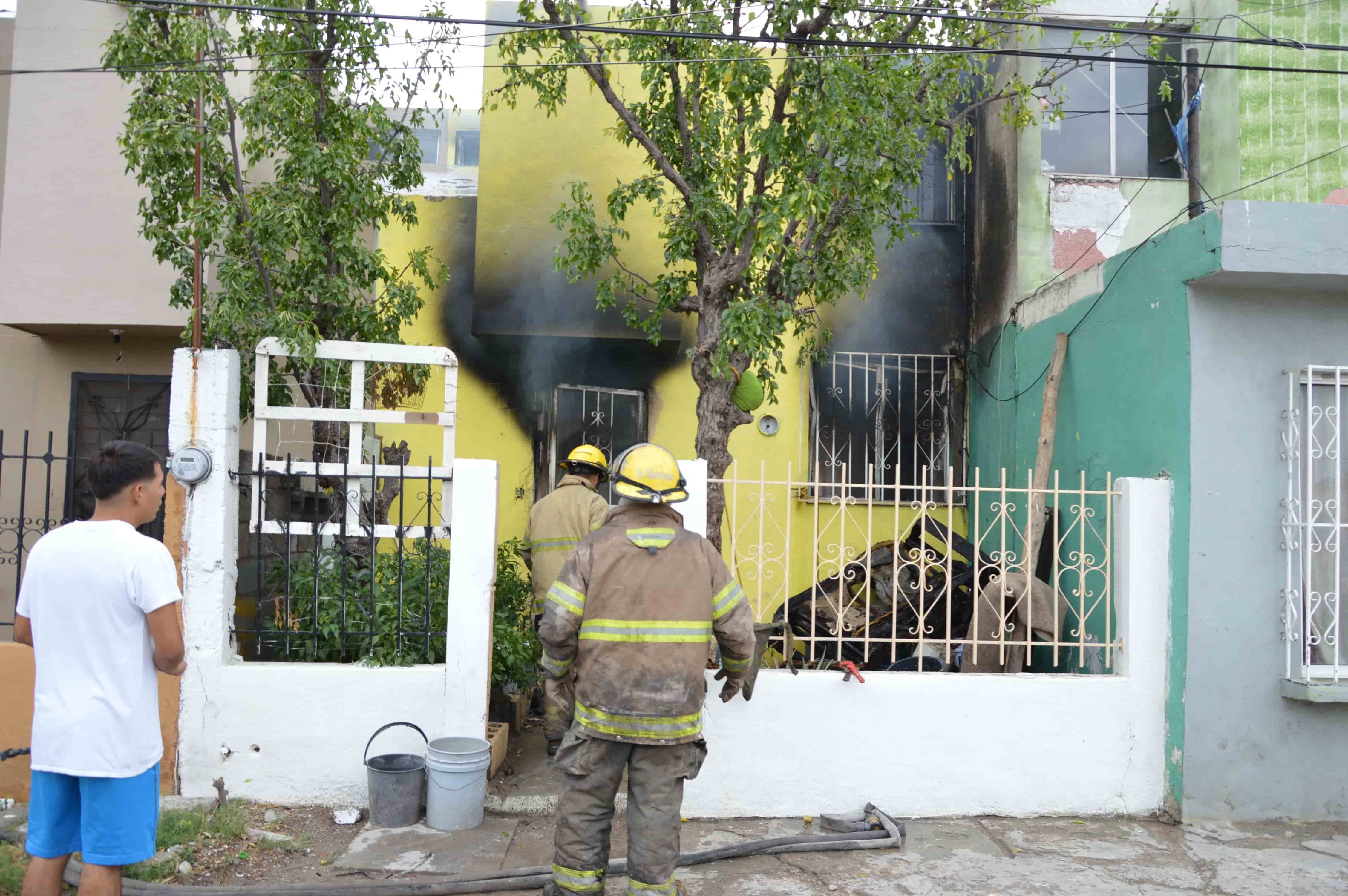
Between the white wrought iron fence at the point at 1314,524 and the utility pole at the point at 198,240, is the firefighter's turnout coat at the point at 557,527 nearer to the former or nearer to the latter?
the utility pole at the point at 198,240

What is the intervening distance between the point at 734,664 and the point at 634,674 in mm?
490

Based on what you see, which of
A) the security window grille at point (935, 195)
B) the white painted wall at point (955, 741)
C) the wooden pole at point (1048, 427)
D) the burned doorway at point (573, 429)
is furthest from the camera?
the security window grille at point (935, 195)

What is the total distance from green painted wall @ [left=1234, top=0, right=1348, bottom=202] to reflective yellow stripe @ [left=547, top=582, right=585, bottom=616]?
7874mm

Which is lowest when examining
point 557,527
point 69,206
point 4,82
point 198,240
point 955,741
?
point 955,741

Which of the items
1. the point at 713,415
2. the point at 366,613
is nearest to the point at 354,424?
the point at 366,613

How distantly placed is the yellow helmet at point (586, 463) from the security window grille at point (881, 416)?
139 inches

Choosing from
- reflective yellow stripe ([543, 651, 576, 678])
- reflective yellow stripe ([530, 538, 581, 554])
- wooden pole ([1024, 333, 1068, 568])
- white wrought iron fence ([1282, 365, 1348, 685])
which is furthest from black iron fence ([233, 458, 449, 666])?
white wrought iron fence ([1282, 365, 1348, 685])

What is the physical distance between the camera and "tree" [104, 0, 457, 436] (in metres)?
5.84

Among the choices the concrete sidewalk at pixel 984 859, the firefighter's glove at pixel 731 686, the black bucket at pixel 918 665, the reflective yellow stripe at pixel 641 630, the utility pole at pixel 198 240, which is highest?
the utility pole at pixel 198 240

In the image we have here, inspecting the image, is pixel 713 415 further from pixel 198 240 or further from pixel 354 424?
pixel 198 240

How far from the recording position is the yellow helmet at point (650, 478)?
3.72 meters

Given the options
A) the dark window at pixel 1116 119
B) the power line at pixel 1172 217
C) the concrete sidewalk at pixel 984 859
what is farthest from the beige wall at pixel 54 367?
the dark window at pixel 1116 119

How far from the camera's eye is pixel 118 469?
3.11 meters

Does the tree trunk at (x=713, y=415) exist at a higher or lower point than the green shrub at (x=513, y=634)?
higher
